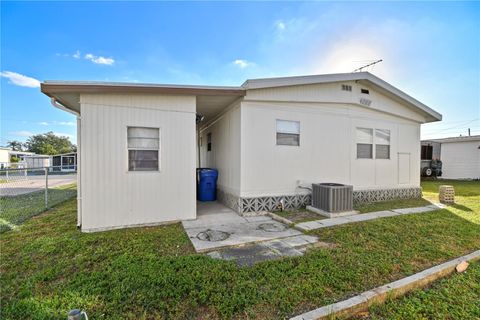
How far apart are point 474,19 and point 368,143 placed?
16.0 ft

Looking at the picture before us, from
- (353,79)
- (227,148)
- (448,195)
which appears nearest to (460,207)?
(448,195)

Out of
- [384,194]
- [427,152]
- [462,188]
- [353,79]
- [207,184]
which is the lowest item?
[462,188]

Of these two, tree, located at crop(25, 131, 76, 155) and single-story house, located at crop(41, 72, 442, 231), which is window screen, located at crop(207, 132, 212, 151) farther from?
tree, located at crop(25, 131, 76, 155)

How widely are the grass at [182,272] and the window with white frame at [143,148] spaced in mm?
1473

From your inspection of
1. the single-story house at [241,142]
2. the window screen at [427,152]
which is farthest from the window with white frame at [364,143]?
the window screen at [427,152]

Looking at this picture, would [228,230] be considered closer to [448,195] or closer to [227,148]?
[227,148]

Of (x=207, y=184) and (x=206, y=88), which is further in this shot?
(x=207, y=184)

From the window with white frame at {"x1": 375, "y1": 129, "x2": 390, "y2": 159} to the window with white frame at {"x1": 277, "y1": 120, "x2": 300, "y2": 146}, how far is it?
11.5 ft

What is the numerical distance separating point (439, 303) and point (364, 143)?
6.09 meters

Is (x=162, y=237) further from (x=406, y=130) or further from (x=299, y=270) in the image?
(x=406, y=130)

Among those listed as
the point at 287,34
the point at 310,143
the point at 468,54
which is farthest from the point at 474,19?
the point at 310,143

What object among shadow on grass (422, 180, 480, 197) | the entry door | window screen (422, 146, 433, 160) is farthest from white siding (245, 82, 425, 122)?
window screen (422, 146, 433, 160)

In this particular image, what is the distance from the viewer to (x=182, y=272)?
273 cm

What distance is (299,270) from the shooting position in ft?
9.09
